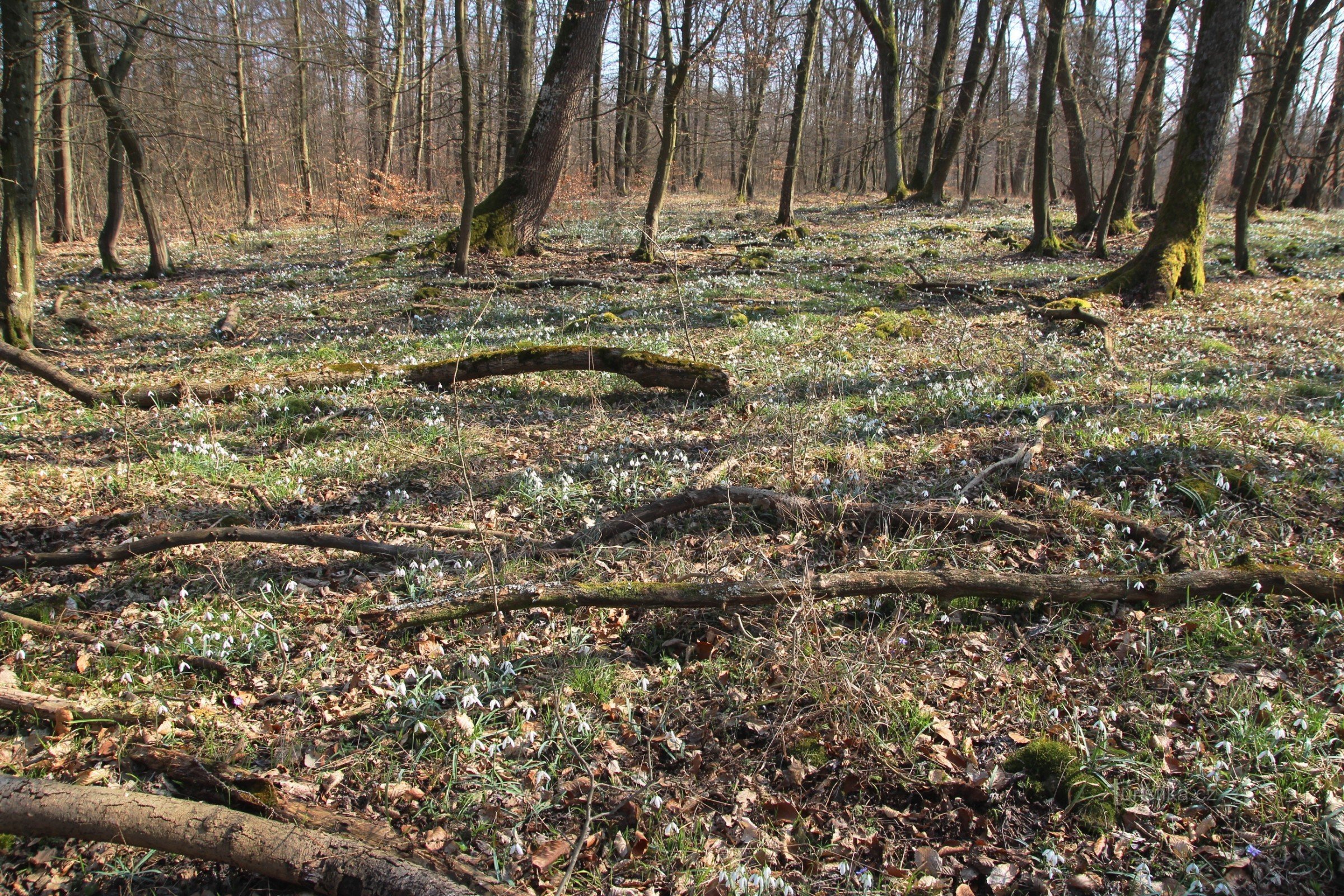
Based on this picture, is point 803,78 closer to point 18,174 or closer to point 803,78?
point 803,78

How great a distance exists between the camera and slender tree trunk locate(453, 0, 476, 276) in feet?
40.0

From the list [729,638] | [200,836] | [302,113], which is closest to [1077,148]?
[729,638]

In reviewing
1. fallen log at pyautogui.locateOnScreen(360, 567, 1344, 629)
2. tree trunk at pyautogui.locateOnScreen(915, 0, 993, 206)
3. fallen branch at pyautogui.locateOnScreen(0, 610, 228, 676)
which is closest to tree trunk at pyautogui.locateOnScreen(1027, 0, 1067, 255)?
tree trunk at pyautogui.locateOnScreen(915, 0, 993, 206)

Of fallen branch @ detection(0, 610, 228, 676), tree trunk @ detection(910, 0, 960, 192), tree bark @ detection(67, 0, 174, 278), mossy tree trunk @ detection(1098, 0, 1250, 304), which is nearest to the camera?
fallen branch @ detection(0, 610, 228, 676)

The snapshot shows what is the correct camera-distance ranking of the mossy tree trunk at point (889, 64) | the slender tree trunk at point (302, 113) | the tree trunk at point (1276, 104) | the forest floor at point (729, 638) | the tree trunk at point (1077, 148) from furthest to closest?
the mossy tree trunk at point (889, 64), the slender tree trunk at point (302, 113), the tree trunk at point (1077, 148), the tree trunk at point (1276, 104), the forest floor at point (729, 638)

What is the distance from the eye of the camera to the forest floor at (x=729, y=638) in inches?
115

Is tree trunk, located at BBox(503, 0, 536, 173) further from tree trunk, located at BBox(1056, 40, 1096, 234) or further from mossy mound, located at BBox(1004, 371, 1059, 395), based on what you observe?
mossy mound, located at BBox(1004, 371, 1059, 395)

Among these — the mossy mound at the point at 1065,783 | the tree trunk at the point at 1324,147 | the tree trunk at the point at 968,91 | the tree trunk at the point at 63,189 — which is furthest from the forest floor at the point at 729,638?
the tree trunk at the point at 1324,147

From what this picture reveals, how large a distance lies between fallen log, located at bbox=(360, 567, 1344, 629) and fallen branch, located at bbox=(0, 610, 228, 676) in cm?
137

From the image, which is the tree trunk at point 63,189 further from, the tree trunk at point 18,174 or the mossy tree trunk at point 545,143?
the mossy tree trunk at point 545,143

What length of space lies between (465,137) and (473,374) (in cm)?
686

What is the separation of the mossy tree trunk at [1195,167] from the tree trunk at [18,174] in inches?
637

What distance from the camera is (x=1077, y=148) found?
58.4 ft

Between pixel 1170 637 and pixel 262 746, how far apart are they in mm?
4849
